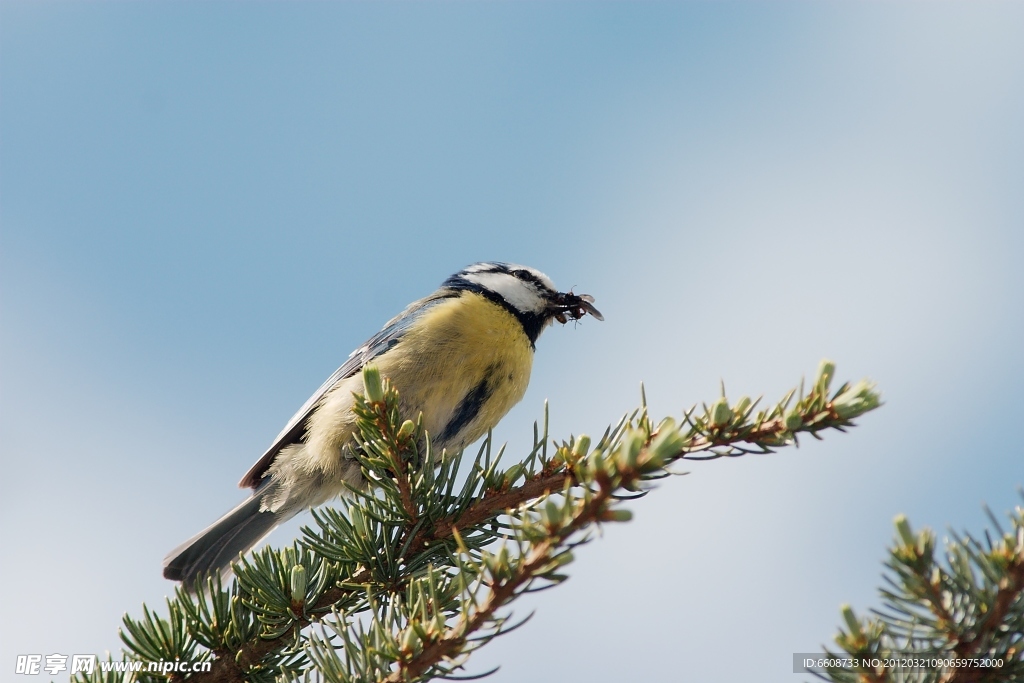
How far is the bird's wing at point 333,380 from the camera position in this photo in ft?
10.6

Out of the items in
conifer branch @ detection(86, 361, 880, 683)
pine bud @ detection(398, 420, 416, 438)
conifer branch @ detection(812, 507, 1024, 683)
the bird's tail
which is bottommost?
conifer branch @ detection(812, 507, 1024, 683)

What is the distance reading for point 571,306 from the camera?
3.94 metres

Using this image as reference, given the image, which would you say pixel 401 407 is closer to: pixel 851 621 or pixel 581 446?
pixel 581 446

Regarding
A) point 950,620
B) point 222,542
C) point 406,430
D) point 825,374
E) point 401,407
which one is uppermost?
point 401,407

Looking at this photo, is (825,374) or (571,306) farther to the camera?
(571,306)

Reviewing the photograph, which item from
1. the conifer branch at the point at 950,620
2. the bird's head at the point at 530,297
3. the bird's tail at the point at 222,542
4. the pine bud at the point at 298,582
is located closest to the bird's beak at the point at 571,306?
the bird's head at the point at 530,297

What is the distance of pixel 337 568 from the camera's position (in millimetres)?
1917

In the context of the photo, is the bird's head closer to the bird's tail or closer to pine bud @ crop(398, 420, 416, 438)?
the bird's tail

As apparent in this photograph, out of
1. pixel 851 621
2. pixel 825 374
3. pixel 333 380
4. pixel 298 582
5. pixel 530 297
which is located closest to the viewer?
pixel 851 621

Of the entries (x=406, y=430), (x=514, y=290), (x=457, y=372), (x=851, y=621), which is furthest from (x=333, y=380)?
(x=851, y=621)

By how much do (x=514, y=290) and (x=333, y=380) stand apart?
1.03 metres

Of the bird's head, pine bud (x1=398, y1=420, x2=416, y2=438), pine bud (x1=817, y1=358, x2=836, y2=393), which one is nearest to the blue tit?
the bird's head

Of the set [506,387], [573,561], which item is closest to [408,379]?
[506,387]

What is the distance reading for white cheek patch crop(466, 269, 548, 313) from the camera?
12.6ft
